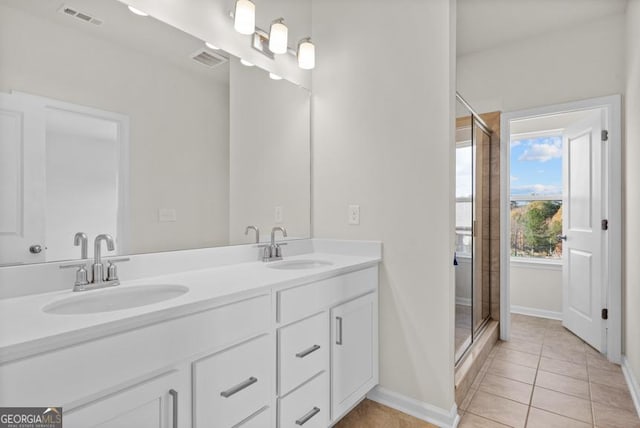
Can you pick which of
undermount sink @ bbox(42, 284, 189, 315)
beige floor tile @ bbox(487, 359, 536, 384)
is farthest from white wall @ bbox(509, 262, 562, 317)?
undermount sink @ bbox(42, 284, 189, 315)

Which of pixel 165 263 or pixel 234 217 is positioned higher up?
pixel 234 217

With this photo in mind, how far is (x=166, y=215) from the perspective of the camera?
1.53m

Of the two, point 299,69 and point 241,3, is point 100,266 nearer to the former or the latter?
point 241,3

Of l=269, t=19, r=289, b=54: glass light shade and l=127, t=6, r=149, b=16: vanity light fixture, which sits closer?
l=127, t=6, r=149, b=16: vanity light fixture

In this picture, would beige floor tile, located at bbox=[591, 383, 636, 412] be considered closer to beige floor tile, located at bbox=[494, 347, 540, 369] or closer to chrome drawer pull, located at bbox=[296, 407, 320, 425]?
beige floor tile, located at bbox=[494, 347, 540, 369]

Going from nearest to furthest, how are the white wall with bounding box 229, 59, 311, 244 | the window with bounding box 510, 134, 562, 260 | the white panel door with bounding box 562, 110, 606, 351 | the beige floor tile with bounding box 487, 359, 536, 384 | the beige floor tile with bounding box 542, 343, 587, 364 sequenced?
the white wall with bounding box 229, 59, 311, 244
the beige floor tile with bounding box 487, 359, 536, 384
the beige floor tile with bounding box 542, 343, 587, 364
the white panel door with bounding box 562, 110, 606, 351
the window with bounding box 510, 134, 562, 260

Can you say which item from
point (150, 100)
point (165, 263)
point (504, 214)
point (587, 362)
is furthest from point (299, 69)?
point (587, 362)

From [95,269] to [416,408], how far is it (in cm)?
174

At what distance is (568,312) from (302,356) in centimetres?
307

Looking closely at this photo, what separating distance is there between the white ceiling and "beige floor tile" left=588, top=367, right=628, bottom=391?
108 inches

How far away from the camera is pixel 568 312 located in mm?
3201

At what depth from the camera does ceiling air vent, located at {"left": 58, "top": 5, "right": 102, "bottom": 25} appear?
1225 millimetres

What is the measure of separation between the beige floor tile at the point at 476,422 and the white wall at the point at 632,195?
3.40 ft

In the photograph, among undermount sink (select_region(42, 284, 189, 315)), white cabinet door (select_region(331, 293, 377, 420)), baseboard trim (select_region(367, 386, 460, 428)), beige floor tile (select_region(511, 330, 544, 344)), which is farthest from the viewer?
beige floor tile (select_region(511, 330, 544, 344))
